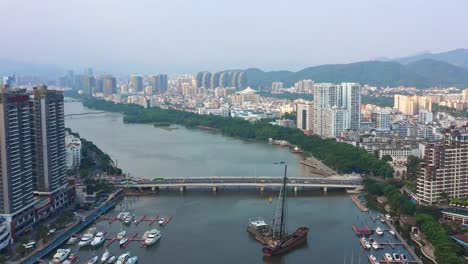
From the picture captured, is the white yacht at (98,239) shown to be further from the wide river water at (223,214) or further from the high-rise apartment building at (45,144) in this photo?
the high-rise apartment building at (45,144)

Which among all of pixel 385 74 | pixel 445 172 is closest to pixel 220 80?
pixel 385 74

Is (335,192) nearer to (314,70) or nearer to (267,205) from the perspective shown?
(267,205)

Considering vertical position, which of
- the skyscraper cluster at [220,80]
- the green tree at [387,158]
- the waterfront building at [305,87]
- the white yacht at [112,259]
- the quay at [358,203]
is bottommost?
the white yacht at [112,259]

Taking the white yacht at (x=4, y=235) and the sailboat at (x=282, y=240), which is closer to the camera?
the white yacht at (x=4, y=235)

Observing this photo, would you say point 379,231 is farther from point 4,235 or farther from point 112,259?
point 4,235

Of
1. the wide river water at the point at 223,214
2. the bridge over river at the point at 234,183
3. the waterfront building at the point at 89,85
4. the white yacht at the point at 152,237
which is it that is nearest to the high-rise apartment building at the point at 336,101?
the wide river water at the point at 223,214

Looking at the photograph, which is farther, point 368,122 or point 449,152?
point 368,122

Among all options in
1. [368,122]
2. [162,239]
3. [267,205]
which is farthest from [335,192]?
[368,122]
